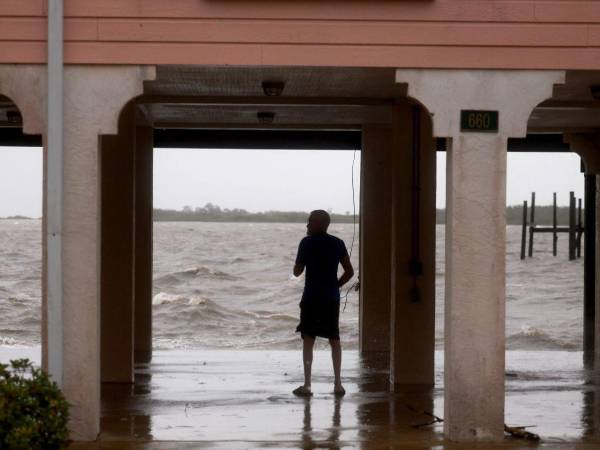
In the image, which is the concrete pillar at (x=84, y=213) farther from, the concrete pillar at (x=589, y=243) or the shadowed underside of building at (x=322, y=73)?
the concrete pillar at (x=589, y=243)

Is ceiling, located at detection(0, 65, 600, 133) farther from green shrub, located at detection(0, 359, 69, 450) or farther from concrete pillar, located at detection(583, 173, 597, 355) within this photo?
concrete pillar, located at detection(583, 173, 597, 355)

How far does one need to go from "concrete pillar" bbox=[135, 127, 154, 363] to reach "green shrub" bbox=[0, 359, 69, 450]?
25.8ft

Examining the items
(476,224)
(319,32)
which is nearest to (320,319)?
(476,224)

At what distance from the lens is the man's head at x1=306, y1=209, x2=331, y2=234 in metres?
11.7

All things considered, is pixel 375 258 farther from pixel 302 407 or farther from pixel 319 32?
pixel 319 32

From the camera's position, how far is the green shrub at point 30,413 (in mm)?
7574

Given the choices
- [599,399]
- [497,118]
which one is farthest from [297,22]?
[599,399]

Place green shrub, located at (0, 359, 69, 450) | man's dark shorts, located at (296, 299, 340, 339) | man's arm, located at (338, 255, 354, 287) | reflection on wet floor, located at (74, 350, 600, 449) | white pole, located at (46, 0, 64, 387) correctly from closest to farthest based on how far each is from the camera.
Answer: green shrub, located at (0, 359, 69, 450), white pole, located at (46, 0, 64, 387), reflection on wet floor, located at (74, 350, 600, 449), man's arm, located at (338, 255, 354, 287), man's dark shorts, located at (296, 299, 340, 339)

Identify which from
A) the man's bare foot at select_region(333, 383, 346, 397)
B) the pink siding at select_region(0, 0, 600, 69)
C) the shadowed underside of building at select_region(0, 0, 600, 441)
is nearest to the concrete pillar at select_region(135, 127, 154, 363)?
the man's bare foot at select_region(333, 383, 346, 397)

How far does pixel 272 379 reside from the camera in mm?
13625

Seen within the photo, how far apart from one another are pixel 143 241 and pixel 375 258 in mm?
3259

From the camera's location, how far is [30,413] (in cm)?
777

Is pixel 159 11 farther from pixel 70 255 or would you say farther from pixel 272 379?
pixel 272 379

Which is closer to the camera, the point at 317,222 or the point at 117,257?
the point at 317,222
